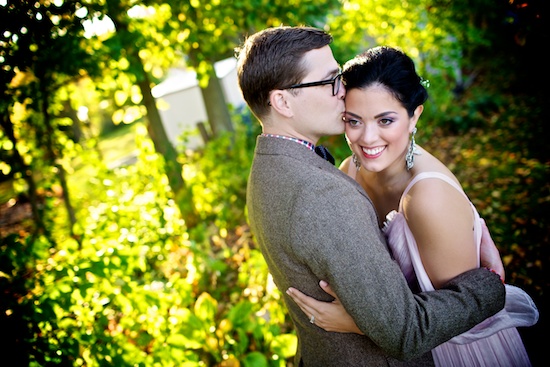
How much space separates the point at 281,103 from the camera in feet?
5.58

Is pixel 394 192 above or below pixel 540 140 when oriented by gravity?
above

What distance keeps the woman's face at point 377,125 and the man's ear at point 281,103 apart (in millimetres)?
484

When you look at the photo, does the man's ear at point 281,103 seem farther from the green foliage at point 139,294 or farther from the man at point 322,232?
the green foliage at point 139,294

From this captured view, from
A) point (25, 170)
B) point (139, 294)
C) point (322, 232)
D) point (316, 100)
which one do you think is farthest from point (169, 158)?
point (322, 232)

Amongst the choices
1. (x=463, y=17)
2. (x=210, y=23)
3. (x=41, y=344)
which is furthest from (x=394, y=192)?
(x=463, y=17)

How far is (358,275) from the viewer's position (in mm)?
1271

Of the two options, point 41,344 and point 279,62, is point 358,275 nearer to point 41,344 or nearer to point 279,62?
point 279,62

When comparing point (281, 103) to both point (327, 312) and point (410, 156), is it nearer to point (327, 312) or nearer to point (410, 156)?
point (410, 156)

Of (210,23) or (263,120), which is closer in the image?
(263,120)

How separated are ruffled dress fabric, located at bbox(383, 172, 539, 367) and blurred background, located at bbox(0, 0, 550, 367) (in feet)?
4.10

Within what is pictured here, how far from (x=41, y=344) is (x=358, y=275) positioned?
1820 millimetres

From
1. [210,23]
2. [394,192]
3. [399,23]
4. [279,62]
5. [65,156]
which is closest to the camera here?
[279,62]

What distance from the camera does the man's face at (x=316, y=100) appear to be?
1.70 meters

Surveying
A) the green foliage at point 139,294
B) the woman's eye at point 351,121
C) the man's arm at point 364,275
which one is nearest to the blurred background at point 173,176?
the green foliage at point 139,294
